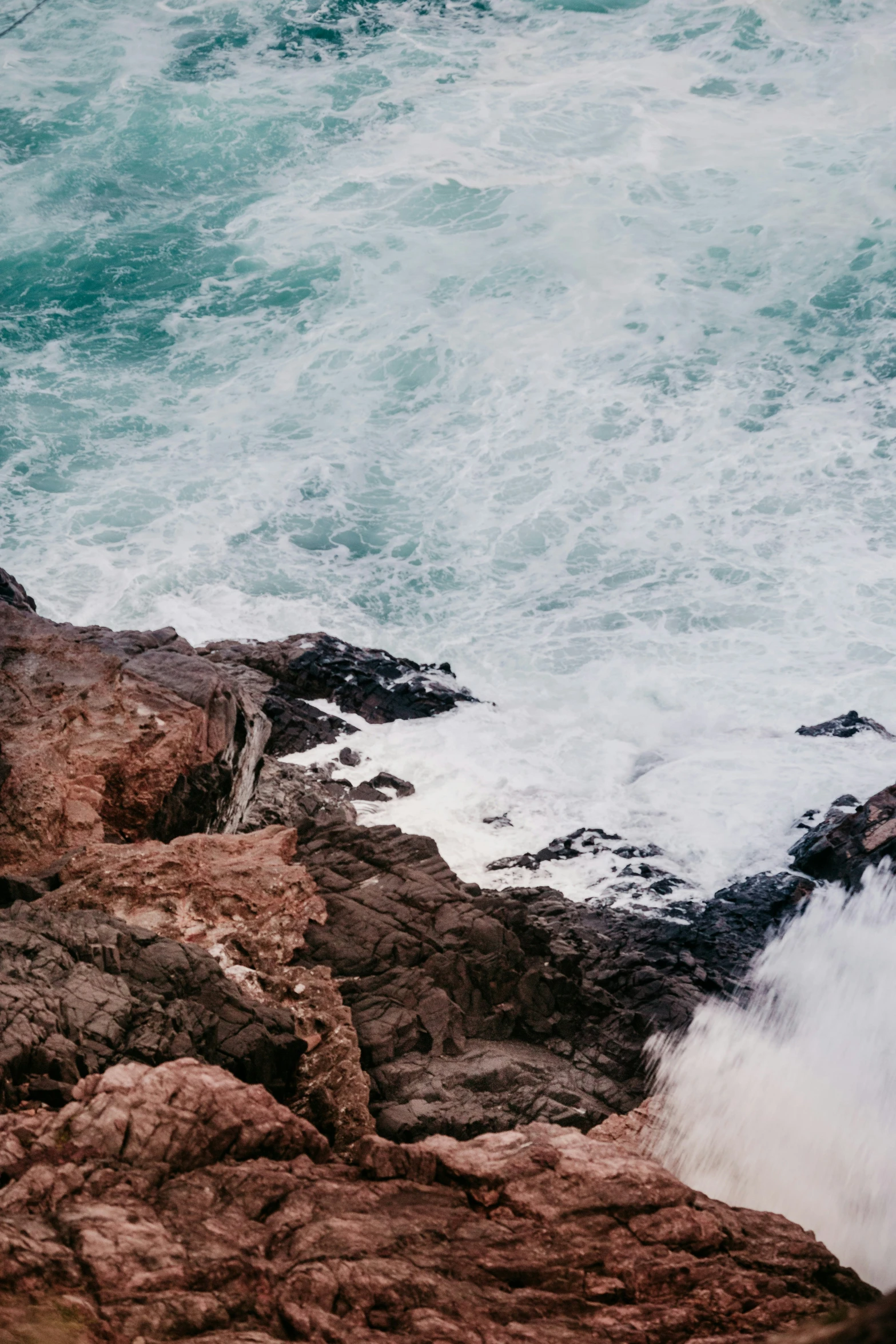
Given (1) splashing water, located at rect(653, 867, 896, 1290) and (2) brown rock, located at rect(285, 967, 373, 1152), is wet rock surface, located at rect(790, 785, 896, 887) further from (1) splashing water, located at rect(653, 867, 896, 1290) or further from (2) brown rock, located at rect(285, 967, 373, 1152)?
(2) brown rock, located at rect(285, 967, 373, 1152)

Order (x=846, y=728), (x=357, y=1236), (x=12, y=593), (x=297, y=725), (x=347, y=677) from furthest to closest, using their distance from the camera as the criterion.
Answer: (x=347, y=677) < (x=846, y=728) < (x=297, y=725) < (x=12, y=593) < (x=357, y=1236)

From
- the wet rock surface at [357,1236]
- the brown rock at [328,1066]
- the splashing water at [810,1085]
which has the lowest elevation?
the splashing water at [810,1085]

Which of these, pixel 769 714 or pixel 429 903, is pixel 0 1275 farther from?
pixel 769 714

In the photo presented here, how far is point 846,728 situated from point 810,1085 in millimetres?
6921

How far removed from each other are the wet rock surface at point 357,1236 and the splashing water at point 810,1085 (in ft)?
7.53

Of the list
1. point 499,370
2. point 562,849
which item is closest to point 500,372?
point 499,370

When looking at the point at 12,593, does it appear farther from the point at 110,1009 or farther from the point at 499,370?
the point at 499,370

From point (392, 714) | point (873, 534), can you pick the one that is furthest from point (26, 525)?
point (873, 534)

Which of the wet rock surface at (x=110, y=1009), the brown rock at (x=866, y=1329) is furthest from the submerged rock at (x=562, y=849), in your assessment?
the brown rock at (x=866, y=1329)

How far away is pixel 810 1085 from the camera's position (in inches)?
399

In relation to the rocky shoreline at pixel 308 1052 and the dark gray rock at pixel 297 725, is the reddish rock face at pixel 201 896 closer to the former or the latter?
the rocky shoreline at pixel 308 1052

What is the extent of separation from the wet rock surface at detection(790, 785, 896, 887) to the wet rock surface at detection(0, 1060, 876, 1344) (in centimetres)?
662

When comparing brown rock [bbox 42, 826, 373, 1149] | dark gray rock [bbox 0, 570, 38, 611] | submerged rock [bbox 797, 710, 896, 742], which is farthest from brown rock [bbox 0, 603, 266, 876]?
submerged rock [bbox 797, 710, 896, 742]

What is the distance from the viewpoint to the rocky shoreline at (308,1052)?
222 inches
